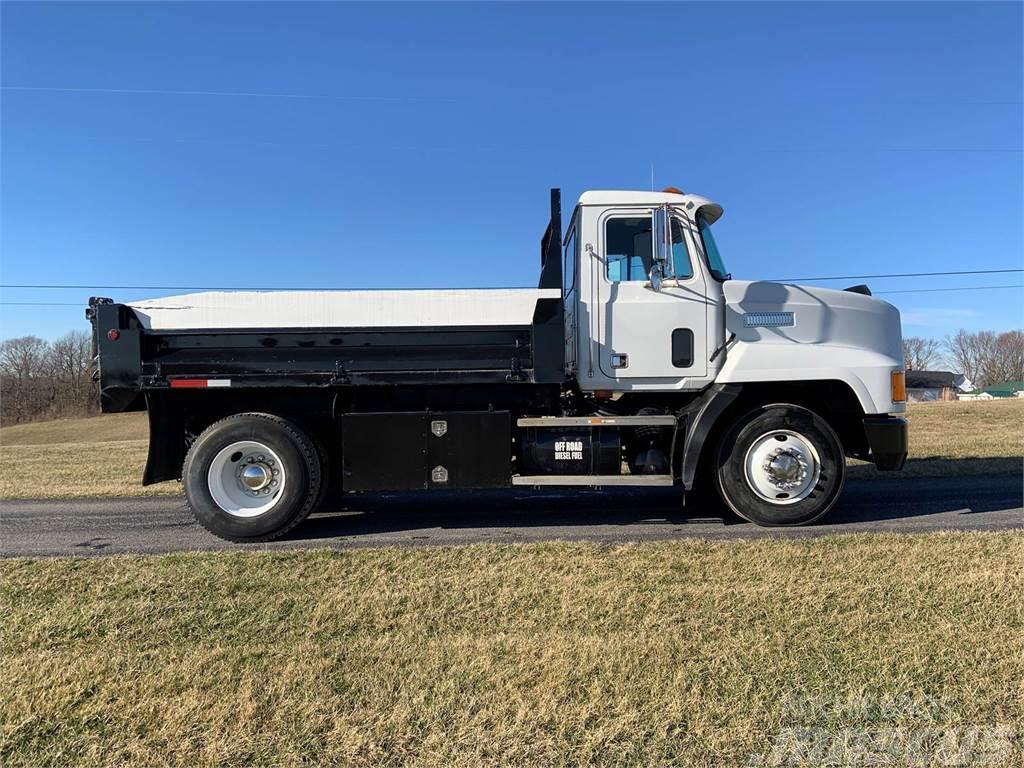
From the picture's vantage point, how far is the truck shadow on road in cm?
650

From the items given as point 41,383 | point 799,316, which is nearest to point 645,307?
point 799,316

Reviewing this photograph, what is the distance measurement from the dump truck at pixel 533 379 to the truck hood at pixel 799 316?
2 centimetres

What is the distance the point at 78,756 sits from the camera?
2.50 metres

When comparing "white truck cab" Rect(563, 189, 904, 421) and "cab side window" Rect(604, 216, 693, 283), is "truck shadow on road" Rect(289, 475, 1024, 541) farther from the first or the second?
"cab side window" Rect(604, 216, 693, 283)

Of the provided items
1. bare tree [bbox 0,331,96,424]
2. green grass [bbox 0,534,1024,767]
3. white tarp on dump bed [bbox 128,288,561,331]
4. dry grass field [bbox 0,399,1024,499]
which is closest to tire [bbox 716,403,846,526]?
green grass [bbox 0,534,1024,767]

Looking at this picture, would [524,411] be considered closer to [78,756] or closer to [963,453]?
[78,756]

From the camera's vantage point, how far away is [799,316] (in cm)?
648

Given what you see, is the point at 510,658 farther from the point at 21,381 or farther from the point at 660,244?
the point at 21,381

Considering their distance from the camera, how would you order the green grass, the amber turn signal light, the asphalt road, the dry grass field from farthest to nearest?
1. the dry grass field
2. the amber turn signal light
3. the asphalt road
4. the green grass

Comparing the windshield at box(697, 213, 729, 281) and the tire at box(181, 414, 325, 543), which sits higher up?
the windshield at box(697, 213, 729, 281)

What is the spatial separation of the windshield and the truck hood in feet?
0.47

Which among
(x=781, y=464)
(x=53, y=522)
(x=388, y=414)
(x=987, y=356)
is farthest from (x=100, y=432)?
(x=987, y=356)

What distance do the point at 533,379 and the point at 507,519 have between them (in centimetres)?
159

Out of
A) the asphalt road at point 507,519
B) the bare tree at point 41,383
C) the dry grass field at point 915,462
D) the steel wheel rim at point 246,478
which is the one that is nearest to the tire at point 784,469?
the asphalt road at point 507,519
